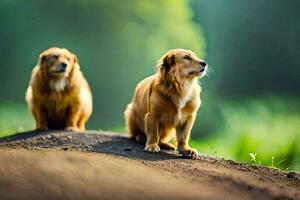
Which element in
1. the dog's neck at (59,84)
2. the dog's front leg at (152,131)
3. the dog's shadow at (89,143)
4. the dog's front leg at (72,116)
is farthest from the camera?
the dog's front leg at (72,116)

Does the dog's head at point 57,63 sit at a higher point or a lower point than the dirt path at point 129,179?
higher

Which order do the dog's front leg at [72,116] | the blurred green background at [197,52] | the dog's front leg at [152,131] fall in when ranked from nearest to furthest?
the dog's front leg at [152,131]
the dog's front leg at [72,116]
the blurred green background at [197,52]

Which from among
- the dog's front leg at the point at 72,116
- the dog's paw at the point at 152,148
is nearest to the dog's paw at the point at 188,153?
the dog's paw at the point at 152,148

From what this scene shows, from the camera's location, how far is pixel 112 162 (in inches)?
161

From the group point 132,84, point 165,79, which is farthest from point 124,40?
point 165,79

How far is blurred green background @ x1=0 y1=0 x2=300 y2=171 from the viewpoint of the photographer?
335 inches

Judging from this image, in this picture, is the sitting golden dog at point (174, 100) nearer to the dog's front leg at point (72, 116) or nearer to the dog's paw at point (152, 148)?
the dog's paw at point (152, 148)

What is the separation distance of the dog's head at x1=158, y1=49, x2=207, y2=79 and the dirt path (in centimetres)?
82

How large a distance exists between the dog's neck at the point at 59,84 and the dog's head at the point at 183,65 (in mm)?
1655

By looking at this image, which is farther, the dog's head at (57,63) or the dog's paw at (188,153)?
the dog's head at (57,63)

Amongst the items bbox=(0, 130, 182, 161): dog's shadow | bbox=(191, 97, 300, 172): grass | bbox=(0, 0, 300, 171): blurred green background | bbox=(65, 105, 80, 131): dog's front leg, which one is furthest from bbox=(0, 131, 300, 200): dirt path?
bbox=(0, 0, 300, 171): blurred green background

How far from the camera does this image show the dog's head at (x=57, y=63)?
706 centimetres

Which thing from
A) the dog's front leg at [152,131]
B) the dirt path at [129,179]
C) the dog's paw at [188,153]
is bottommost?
the dirt path at [129,179]

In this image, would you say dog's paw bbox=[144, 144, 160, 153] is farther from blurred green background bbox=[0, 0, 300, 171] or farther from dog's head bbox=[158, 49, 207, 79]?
blurred green background bbox=[0, 0, 300, 171]
